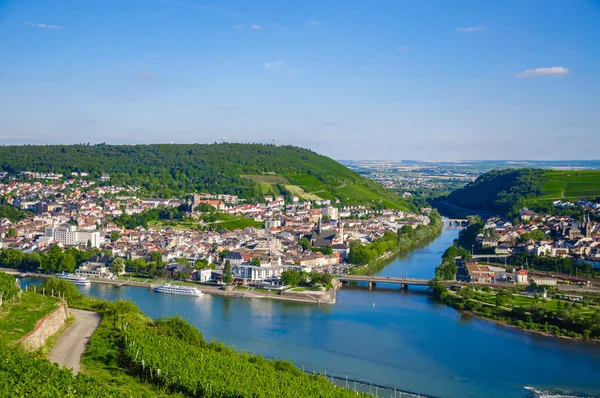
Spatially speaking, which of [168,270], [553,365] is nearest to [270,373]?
[553,365]

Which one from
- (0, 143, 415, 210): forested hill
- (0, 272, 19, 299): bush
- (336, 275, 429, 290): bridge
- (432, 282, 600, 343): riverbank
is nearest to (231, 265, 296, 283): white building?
(336, 275, 429, 290): bridge

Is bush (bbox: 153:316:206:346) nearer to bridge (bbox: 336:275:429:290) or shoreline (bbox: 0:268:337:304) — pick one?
shoreline (bbox: 0:268:337:304)

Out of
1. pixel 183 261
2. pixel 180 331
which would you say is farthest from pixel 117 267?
pixel 180 331

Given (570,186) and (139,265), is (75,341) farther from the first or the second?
(570,186)

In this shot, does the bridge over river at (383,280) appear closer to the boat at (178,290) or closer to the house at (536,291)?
the house at (536,291)

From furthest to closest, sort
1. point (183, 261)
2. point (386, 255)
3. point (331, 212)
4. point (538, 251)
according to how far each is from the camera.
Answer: point (331, 212) → point (386, 255) → point (538, 251) → point (183, 261)

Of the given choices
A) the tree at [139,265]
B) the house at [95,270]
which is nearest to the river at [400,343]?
the house at [95,270]
